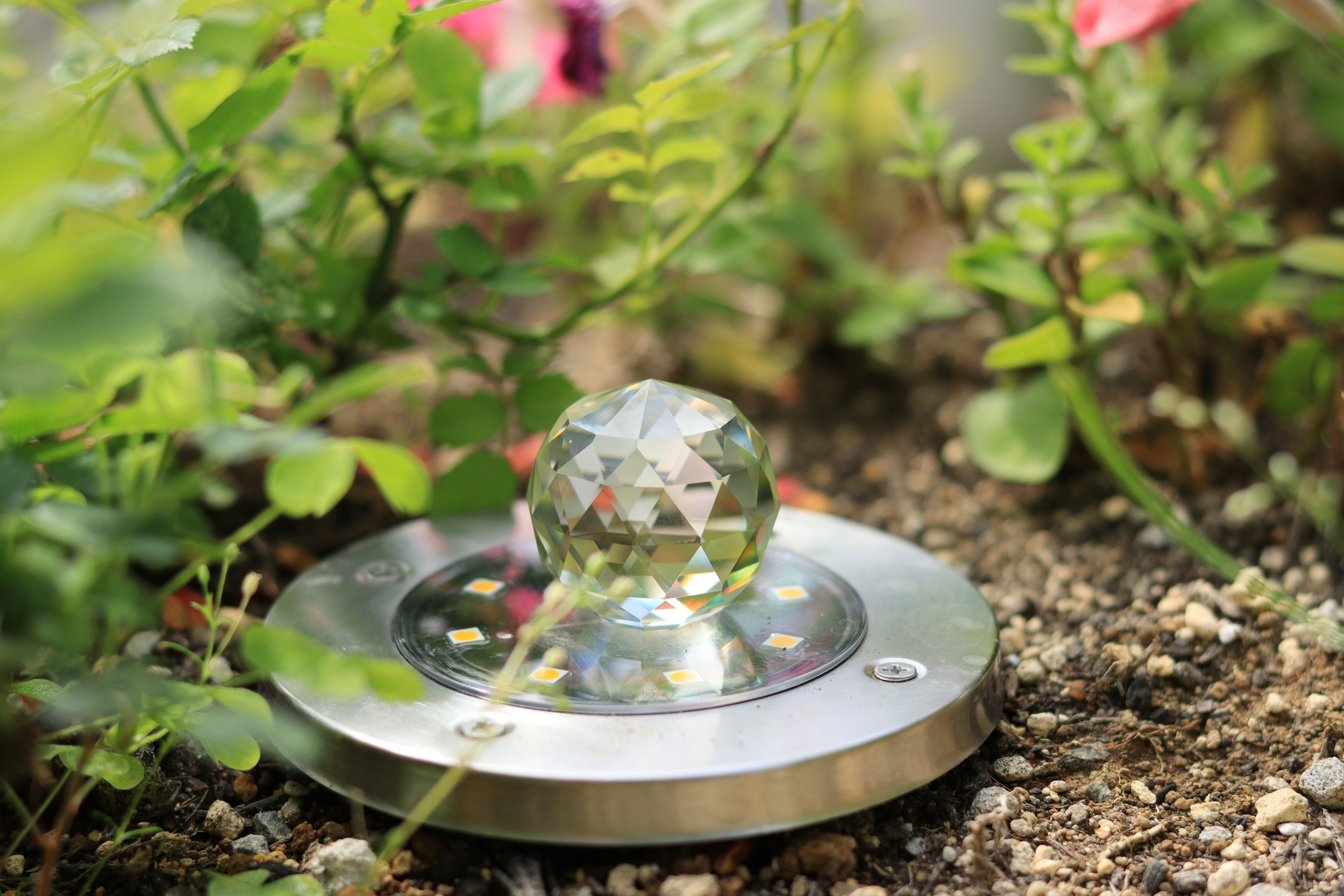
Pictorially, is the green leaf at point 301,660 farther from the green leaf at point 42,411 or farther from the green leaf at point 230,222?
the green leaf at point 230,222

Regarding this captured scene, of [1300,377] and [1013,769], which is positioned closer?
[1013,769]

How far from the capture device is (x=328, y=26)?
722 millimetres

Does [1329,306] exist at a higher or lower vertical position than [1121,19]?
lower

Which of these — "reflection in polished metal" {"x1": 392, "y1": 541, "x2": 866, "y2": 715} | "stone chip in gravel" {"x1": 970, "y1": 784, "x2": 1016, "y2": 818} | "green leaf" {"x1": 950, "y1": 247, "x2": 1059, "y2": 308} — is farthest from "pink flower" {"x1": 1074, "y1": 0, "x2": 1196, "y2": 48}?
"stone chip in gravel" {"x1": 970, "y1": 784, "x2": 1016, "y2": 818}

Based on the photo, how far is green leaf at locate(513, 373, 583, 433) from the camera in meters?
0.96

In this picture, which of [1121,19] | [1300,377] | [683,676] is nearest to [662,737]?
[683,676]

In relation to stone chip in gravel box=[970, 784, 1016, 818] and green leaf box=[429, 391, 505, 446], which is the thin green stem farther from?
stone chip in gravel box=[970, 784, 1016, 818]

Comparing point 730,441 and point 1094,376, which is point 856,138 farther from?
point 730,441

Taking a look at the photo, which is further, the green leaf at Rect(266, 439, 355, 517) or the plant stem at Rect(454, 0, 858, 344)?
the plant stem at Rect(454, 0, 858, 344)

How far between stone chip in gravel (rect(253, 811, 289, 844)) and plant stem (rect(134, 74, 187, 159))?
0.52 m

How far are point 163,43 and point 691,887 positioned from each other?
0.60 metres

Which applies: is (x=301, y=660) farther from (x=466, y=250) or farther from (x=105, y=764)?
(x=466, y=250)

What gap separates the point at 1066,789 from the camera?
740 millimetres

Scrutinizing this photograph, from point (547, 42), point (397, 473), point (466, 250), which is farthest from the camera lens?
point (547, 42)
